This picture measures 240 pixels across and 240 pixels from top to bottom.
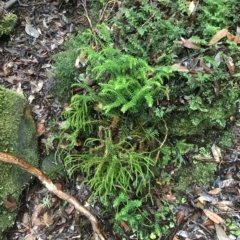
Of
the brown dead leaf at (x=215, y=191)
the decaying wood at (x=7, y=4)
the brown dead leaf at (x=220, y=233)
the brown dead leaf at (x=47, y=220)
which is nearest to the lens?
the brown dead leaf at (x=220, y=233)

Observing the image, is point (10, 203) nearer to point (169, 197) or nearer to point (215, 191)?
point (169, 197)

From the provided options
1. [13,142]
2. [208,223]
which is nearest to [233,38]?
[208,223]

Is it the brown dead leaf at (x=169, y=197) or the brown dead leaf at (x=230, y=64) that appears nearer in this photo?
the brown dead leaf at (x=230, y=64)

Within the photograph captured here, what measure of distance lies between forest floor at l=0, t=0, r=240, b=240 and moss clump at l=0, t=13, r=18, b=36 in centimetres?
11

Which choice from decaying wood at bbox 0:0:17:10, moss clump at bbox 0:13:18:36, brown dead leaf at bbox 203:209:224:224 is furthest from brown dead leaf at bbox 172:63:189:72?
decaying wood at bbox 0:0:17:10

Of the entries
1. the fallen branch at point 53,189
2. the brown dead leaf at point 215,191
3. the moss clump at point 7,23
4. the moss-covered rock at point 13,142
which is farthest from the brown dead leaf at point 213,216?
the moss clump at point 7,23

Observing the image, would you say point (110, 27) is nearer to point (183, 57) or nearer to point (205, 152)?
point (183, 57)

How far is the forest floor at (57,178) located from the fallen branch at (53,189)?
0.45 feet

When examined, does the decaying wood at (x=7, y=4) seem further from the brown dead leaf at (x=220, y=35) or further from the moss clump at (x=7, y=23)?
the brown dead leaf at (x=220, y=35)

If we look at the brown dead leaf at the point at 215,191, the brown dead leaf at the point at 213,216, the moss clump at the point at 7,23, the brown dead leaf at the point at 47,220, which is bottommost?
the brown dead leaf at the point at 47,220

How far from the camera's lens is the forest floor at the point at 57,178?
3.71 m

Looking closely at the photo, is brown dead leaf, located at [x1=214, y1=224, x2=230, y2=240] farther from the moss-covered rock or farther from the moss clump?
the moss clump

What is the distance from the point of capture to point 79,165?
407 cm

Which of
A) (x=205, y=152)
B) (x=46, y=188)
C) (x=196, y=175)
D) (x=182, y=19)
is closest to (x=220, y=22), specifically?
(x=182, y=19)
